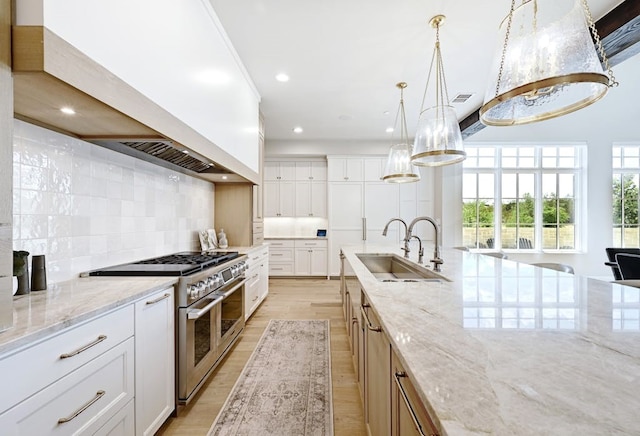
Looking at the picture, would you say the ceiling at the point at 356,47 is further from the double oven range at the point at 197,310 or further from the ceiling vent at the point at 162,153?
the double oven range at the point at 197,310

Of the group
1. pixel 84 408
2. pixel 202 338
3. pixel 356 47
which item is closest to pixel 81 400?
pixel 84 408

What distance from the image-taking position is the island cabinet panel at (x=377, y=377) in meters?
1.06

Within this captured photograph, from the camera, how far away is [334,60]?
3.04 meters

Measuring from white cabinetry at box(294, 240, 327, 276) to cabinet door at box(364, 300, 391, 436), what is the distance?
4.47m

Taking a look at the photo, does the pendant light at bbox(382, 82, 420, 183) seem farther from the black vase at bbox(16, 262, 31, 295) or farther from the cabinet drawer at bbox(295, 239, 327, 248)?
the black vase at bbox(16, 262, 31, 295)

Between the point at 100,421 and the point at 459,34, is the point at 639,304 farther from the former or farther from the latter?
the point at 459,34

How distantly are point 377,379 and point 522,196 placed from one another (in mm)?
6356

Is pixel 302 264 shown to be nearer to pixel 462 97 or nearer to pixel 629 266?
pixel 462 97

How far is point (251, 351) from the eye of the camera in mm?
2721

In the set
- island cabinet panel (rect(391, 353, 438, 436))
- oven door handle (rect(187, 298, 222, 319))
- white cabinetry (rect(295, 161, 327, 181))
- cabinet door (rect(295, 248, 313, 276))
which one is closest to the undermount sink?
oven door handle (rect(187, 298, 222, 319))

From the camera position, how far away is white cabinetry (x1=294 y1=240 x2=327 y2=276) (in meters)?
6.07

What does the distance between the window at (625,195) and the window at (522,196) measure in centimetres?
65

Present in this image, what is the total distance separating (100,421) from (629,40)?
14.1 feet

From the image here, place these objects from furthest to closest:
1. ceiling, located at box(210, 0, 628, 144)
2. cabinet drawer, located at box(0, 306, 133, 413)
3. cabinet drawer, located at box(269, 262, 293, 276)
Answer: cabinet drawer, located at box(269, 262, 293, 276), ceiling, located at box(210, 0, 628, 144), cabinet drawer, located at box(0, 306, 133, 413)
